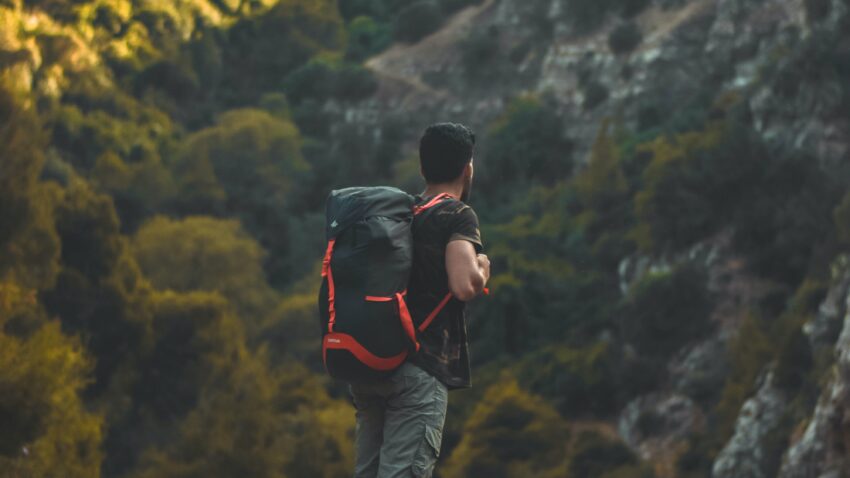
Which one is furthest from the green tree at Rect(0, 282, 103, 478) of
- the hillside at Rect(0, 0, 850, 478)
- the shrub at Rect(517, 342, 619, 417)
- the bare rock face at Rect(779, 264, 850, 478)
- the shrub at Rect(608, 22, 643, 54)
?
the shrub at Rect(608, 22, 643, 54)

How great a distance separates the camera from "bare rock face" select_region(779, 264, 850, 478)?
76.2 feet

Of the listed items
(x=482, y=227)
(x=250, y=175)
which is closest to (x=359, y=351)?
(x=482, y=227)

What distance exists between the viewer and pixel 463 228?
5.12m

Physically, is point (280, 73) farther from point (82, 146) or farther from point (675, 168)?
point (675, 168)

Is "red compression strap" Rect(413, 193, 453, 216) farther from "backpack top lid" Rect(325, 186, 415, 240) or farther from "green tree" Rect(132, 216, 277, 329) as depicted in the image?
"green tree" Rect(132, 216, 277, 329)

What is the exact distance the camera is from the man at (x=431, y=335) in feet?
16.6

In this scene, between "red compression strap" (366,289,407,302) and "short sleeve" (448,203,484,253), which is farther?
"short sleeve" (448,203,484,253)

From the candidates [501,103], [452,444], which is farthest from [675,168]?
[501,103]

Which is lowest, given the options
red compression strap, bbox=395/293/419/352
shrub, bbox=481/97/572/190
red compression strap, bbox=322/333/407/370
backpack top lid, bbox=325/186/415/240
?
red compression strap, bbox=322/333/407/370

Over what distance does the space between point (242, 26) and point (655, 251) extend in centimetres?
4384

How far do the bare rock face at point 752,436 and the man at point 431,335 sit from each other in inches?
1024

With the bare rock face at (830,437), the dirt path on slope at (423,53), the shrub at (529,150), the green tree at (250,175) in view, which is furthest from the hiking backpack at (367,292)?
the dirt path on slope at (423,53)

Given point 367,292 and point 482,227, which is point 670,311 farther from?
point 367,292

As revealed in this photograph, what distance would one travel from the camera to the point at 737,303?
40.8m
